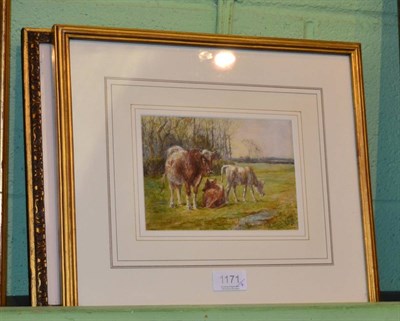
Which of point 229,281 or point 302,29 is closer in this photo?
point 229,281

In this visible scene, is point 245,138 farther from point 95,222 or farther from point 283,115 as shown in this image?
point 95,222

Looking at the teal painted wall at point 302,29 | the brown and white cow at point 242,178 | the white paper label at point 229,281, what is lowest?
the white paper label at point 229,281

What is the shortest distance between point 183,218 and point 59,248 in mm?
208

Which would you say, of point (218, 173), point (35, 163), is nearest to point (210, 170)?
point (218, 173)

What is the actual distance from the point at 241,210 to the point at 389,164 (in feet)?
1.10

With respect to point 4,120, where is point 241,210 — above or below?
below

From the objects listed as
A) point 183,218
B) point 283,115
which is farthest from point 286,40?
point 183,218

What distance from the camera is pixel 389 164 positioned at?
1.82 m

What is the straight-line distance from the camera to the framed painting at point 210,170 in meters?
1.56

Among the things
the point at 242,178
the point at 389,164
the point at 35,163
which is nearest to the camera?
the point at 35,163

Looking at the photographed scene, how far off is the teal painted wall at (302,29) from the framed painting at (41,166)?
0.08 metres

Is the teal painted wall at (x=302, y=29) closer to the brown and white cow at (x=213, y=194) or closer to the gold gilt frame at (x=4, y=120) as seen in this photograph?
the gold gilt frame at (x=4, y=120)

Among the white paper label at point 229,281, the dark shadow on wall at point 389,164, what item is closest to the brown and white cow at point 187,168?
the white paper label at point 229,281

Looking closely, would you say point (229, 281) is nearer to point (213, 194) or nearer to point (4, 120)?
point (213, 194)
